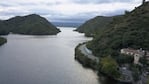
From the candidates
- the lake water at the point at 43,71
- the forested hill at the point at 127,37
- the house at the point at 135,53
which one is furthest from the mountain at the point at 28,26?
the house at the point at 135,53

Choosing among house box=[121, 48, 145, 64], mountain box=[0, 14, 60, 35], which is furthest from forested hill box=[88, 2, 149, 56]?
mountain box=[0, 14, 60, 35]

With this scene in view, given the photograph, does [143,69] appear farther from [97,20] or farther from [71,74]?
[97,20]

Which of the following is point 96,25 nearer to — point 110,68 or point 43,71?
point 43,71

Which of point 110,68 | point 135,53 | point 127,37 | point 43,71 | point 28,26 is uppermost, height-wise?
point 127,37

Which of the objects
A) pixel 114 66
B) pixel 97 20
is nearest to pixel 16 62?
pixel 114 66

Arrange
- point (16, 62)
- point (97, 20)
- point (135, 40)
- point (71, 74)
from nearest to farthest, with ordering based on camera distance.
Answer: point (71, 74) < point (16, 62) < point (135, 40) < point (97, 20)

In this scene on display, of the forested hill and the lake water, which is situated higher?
the forested hill

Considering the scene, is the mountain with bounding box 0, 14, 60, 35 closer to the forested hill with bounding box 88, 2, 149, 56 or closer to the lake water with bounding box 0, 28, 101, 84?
the forested hill with bounding box 88, 2, 149, 56

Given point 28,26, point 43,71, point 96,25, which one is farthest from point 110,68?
point 28,26
